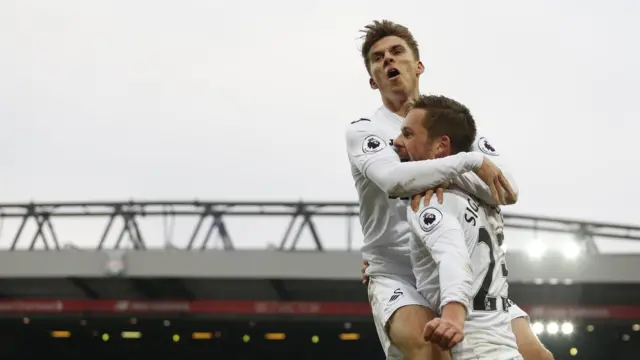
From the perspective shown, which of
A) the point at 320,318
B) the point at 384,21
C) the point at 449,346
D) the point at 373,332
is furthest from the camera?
the point at 373,332

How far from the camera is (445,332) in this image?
3143 mm

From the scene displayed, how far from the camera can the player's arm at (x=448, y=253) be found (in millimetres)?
3216

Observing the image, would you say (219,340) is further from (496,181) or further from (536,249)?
(496,181)

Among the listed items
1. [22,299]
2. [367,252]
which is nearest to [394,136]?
[367,252]

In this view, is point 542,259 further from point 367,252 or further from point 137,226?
point 367,252

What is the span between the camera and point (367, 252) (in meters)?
4.30

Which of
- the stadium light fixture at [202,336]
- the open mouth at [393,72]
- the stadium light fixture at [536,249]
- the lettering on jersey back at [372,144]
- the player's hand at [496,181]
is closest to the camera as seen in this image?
the player's hand at [496,181]

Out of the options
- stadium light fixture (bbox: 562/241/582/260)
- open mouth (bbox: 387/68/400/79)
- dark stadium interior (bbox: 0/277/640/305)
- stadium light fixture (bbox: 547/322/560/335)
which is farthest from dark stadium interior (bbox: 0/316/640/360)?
open mouth (bbox: 387/68/400/79)

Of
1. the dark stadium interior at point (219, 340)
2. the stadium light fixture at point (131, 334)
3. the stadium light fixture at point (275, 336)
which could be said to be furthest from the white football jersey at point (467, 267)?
the stadium light fixture at point (131, 334)

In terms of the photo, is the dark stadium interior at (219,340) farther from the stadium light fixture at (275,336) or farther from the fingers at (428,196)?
the fingers at (428,196)

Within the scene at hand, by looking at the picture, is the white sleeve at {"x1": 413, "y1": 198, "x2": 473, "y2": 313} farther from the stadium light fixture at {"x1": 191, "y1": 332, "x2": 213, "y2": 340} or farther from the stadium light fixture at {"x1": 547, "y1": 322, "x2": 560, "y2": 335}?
the stadium light fixture at {"x1": 191, "y1": 332, "x2": 213, "y2": 340}

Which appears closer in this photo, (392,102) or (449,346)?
(449,346)

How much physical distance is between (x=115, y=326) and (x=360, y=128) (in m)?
22.3

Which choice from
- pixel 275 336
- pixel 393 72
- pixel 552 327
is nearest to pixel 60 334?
pixel 275 336
